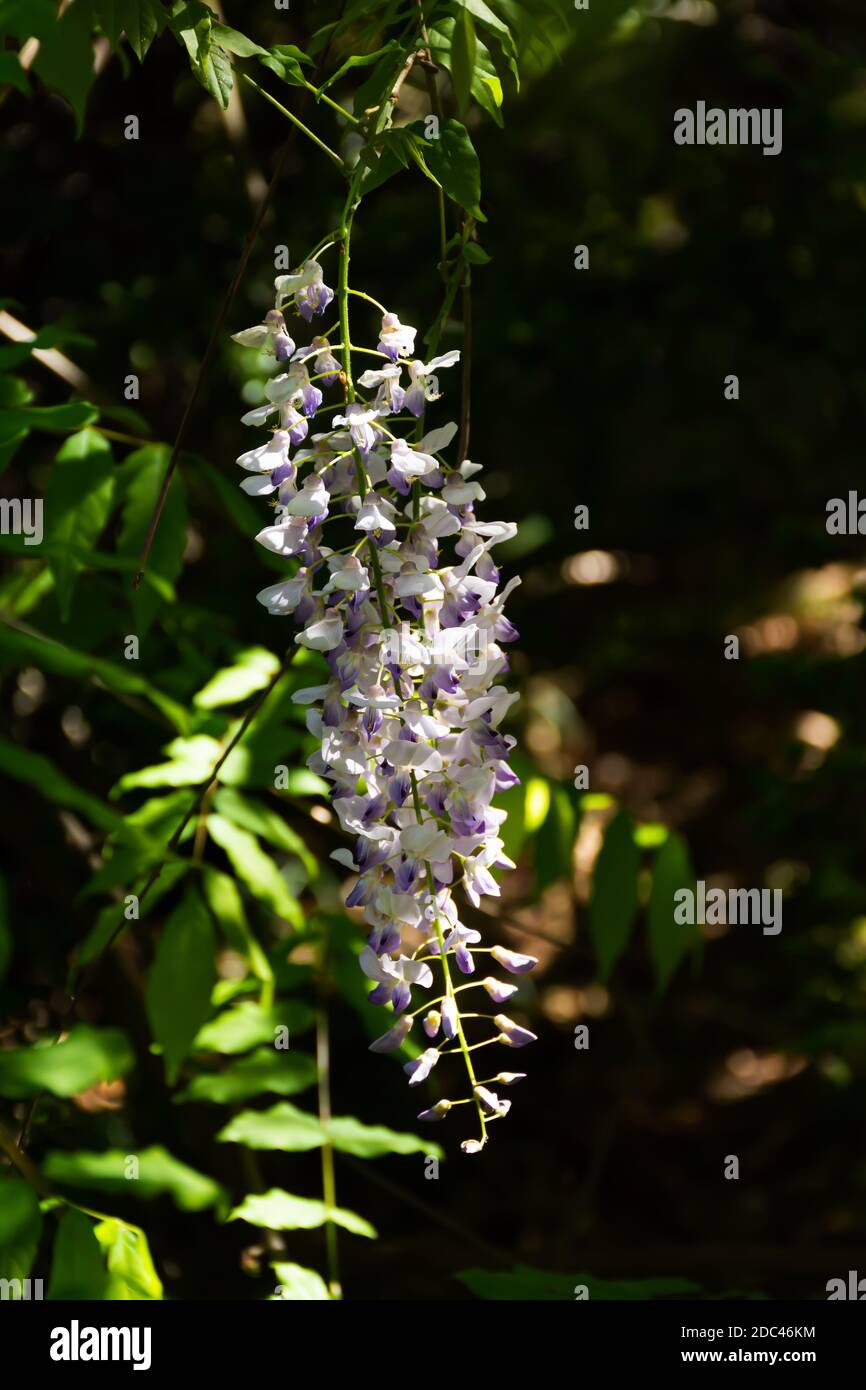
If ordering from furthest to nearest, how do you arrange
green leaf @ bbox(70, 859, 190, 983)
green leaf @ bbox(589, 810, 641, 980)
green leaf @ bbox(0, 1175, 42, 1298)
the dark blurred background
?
1. the dark blurred background
2. green leaf @ bbox(589, 810, 641, 980)
3. green leaf @ bbox(70, 859, 190, 983)
4. green leaf @ bbox(0, 1175, 42, 1298)

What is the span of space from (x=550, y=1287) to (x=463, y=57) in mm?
1517

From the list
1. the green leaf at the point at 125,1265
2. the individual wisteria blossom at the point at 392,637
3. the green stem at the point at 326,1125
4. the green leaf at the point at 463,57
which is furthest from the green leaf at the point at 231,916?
the green leaf at the point at 463,57

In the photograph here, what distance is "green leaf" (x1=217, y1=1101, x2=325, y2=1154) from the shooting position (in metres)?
1.88

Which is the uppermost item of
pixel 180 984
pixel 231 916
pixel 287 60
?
pixel 287 60

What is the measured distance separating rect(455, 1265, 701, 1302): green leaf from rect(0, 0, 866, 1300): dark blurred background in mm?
404

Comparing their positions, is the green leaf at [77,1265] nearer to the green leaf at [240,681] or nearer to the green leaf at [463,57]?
the green leaf at [240,681]

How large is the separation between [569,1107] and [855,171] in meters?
2.46

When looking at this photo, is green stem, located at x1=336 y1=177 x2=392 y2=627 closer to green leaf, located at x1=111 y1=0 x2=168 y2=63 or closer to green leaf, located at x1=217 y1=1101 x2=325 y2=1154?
green leaf, located at x1=111 y1=0 x2=168 y2=63

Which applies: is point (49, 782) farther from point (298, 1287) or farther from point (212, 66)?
point (212, 66)

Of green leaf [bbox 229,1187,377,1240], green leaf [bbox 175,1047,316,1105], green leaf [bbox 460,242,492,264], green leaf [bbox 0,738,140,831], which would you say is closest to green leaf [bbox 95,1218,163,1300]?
green leaf [bbox 229,1187,377,1240]

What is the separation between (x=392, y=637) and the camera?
46.4 inches

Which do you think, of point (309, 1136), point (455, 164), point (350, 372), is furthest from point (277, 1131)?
point (455, 164)
